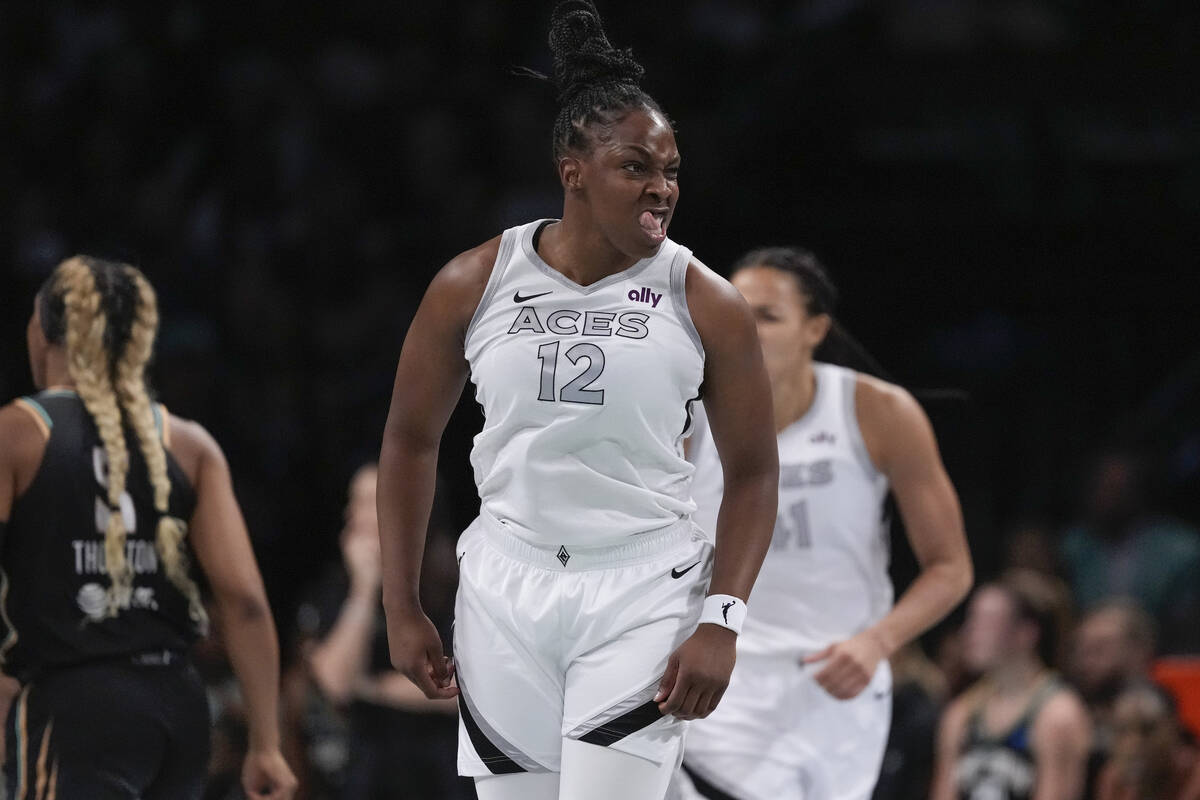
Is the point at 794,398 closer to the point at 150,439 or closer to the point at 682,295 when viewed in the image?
the point at 682,295

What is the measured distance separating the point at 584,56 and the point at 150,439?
141cm

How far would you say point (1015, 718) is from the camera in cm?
624

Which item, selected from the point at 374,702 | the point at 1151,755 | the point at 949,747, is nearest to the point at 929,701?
the point at 949,747

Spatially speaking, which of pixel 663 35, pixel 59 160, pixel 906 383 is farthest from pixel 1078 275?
pixel 59 160

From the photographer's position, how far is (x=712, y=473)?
408cm

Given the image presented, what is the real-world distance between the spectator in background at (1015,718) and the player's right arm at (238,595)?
127 inches

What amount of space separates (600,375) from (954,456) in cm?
612

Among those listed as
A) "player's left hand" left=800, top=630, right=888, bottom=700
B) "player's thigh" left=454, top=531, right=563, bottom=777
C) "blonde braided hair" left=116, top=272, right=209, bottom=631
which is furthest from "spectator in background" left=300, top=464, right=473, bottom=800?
"player's thigh" left=454, top=531, right=563, bottom=777

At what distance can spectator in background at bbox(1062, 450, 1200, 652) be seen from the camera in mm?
7770

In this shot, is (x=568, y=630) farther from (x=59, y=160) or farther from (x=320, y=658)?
(x=59, y=160)

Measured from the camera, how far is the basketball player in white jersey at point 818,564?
13.3 feet

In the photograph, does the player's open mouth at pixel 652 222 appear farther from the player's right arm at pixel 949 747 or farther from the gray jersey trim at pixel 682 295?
the player's right arm at pixel 949 747

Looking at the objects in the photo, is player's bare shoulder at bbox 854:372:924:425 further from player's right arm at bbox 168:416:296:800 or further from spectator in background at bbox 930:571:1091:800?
spectator in background at bbox 930:571:1091:800

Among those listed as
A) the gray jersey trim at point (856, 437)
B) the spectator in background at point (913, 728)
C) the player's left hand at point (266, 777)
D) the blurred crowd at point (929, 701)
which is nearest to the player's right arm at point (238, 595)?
the player's left hand at point (266, 777)
